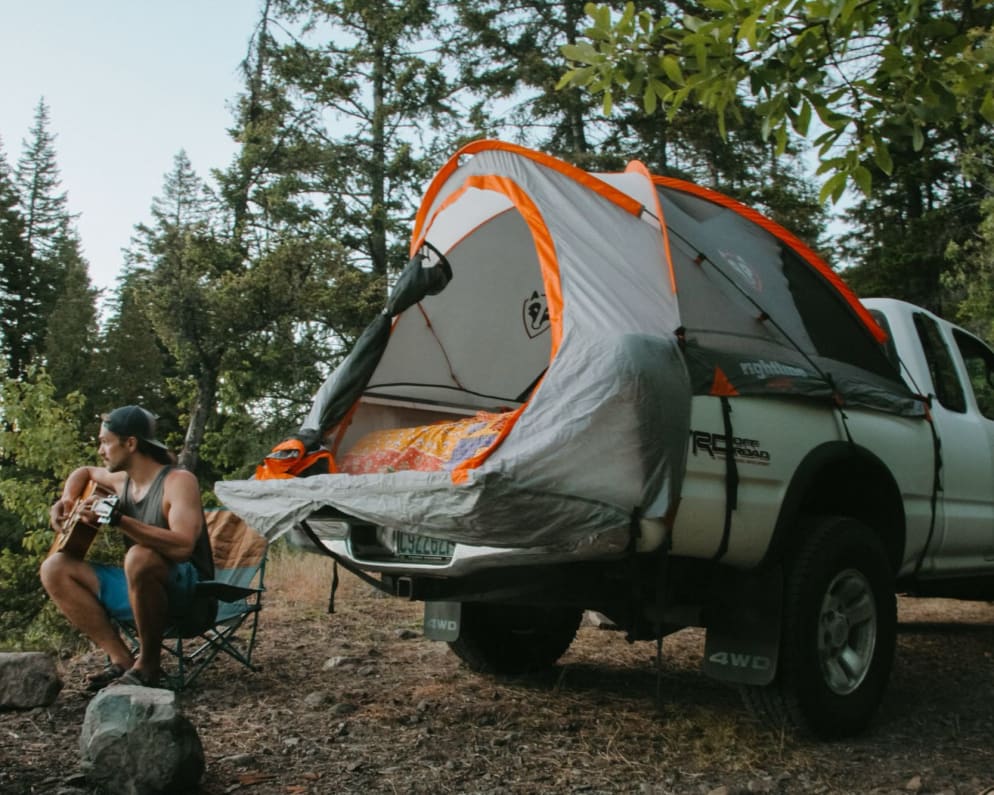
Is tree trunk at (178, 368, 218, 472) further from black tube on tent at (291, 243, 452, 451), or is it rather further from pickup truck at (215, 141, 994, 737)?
black tube on tent at (291, 243, 452, 451)

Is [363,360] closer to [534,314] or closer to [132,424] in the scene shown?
[132,424]

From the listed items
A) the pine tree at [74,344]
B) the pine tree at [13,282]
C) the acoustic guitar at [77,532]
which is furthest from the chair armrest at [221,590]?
the pine tree at [13,282]

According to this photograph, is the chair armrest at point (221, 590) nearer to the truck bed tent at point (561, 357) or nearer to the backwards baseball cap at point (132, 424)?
the truck bed tent at point (561, 357)

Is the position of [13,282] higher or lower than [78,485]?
higher

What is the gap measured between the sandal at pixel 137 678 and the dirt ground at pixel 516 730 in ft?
0.62

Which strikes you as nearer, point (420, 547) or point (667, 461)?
point (667, 461)

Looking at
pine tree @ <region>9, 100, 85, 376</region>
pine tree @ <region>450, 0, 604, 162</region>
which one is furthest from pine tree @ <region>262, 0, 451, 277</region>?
pine tree @ <region>9, 100, 85, 376</region>

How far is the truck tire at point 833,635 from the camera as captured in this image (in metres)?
3.52

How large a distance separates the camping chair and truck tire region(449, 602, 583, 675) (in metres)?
1.03

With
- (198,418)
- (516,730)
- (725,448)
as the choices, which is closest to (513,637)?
(516,730)

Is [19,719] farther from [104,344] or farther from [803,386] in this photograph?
[104,344]

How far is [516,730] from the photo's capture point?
12.8 ft

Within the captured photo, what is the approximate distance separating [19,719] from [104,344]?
37.2m

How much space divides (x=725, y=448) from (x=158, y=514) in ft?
8.39
